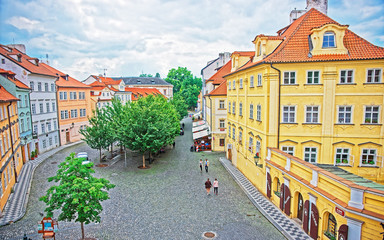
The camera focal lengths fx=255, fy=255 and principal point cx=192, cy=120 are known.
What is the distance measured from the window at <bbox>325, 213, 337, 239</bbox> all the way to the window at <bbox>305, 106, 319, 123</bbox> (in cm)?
748

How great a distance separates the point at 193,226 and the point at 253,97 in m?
11.3

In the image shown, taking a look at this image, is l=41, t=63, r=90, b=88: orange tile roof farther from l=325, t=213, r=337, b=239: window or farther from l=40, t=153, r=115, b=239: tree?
l=325, t=213, r=337, b=239: window

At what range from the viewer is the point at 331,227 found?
1191 centimetres

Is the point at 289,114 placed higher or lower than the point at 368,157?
higher

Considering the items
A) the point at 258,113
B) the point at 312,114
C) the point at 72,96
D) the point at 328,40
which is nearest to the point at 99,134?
the point at 258,113

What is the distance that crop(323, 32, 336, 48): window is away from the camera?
17250mm

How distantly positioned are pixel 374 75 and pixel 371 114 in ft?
8.43

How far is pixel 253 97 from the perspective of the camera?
69.1 feet

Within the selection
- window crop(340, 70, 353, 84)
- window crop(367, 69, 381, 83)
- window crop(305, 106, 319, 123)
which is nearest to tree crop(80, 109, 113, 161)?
window crop(305, 106, 319, 123)

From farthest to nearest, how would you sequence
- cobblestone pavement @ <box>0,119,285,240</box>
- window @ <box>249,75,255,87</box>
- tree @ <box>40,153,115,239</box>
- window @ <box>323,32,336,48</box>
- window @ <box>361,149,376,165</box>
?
window @ <box>249,75,255,87</box>
window @ <box>361,149,376,165</box>
window @ <box>323,32,336,48</box>
cobblestone pavement @ <box>0,119,285,240</box>
tree @ <box>40,153,115,239</box>

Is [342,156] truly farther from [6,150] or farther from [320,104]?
[6,150]

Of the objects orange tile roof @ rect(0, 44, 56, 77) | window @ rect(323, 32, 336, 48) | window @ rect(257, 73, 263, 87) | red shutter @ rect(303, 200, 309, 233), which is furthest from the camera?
orange tile roof @ rect(0, 44, 56, 77)

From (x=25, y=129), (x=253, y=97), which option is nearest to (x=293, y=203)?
(x=253, y=97)

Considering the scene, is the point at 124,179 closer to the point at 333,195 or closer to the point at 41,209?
the point at 41,209
